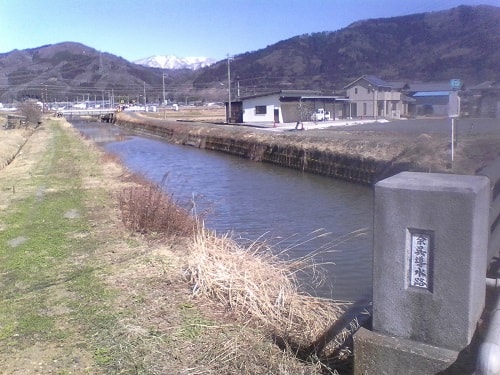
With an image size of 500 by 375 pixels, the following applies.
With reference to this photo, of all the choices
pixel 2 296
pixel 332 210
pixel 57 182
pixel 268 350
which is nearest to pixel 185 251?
pixel 2 296

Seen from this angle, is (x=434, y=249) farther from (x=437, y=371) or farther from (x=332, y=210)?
(x=332, y=210)

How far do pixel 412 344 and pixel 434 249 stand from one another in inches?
21.3

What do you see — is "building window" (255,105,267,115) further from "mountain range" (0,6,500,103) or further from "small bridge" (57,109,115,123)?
"small bridge" (57,109,115,123)

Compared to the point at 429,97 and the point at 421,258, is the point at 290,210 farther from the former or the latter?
the point at 429,97

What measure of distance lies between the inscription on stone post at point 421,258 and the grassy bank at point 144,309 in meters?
1.20

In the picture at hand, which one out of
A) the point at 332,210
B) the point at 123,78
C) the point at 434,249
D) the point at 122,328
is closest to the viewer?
the point at 434,249

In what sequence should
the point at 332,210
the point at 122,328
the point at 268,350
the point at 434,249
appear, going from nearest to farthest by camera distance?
the point at 434,249 → the point at 268,350 → the point at 122,328 → the point at 332,210

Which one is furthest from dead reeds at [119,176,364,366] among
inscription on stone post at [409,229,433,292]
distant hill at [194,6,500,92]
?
distant hill at [194,6,500,92]

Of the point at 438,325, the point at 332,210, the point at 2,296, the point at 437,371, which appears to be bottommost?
the point at 332,210

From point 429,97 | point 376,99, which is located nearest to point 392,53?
point 429,97

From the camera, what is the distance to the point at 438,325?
2.64 metres

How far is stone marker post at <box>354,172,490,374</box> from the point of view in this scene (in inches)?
99.0

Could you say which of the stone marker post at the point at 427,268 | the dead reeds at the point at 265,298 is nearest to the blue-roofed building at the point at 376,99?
the dead reeds at the point at 265,298

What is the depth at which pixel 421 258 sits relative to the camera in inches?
103
